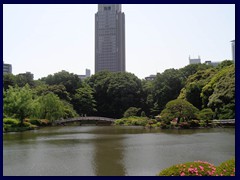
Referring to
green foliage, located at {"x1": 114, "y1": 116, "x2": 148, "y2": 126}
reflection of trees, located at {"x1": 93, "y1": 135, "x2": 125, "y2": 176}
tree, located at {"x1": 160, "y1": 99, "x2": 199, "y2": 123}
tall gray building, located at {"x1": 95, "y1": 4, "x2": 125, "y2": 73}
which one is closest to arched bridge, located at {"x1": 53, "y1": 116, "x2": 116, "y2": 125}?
green foliage, located at {"x1": 114, "y1": 116, "x2": 148, "y2": 126}

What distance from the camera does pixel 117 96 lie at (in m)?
48.0

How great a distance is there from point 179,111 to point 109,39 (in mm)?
76716

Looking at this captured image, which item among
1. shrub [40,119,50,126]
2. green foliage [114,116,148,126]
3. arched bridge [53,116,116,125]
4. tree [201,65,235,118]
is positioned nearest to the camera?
tree [201,65,235,118]

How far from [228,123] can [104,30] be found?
79.0 metres

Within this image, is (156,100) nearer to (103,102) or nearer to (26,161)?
(103,102)

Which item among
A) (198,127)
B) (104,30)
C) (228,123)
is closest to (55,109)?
(198,127)

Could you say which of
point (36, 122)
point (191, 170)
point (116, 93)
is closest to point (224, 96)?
point (36, 122)

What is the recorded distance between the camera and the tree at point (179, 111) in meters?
28.0

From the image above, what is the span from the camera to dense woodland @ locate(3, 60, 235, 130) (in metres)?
30.4

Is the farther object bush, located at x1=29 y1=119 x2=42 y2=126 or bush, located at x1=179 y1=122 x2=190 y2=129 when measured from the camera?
bush, located at x1=29 y1=119 x2=42 y2=126

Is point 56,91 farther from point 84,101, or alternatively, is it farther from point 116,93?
point 116,93

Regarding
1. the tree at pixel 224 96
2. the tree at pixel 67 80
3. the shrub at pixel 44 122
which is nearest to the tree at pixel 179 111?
the tree at pixel 224 96

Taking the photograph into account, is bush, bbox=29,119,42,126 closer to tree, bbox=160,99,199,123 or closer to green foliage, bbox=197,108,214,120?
tree, bbox=160,99,199,123

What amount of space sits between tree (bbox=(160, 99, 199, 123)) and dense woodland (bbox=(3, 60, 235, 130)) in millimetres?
927
